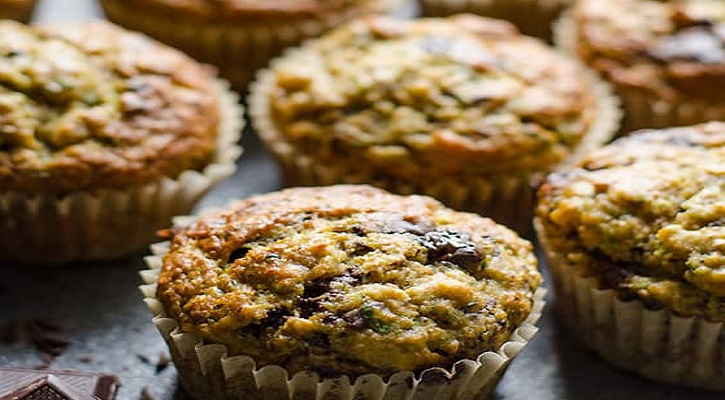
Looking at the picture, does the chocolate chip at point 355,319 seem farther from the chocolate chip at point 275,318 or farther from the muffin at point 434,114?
the muffin at point 434,114

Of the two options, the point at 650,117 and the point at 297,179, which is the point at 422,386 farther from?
the point at 650,117

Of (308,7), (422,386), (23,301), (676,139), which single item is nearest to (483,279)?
(422,386)

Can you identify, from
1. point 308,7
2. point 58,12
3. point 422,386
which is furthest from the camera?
point 58,12

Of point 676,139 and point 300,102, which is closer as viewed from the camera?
point 676,139

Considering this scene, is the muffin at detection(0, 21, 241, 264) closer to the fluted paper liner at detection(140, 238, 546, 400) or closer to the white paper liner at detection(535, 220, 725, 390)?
the fluted paper liner at detection(140, 238, 546, 400)

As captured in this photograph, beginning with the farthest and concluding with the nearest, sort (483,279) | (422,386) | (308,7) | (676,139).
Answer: (308,7), (676,139), (483,279), (422,386)

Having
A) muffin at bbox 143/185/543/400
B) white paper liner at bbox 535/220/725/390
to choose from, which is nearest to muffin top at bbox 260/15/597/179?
white paper liner at bbox 535/220/725/390

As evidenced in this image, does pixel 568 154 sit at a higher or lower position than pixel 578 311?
higher
